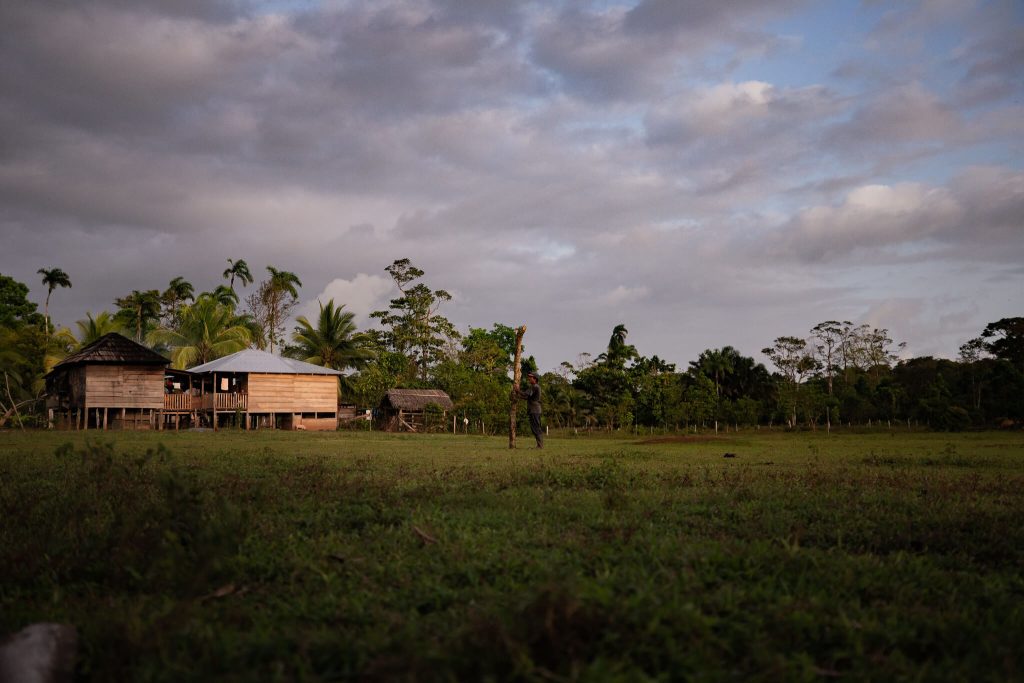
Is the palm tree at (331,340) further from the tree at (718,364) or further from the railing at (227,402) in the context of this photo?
the tree at (718,364)

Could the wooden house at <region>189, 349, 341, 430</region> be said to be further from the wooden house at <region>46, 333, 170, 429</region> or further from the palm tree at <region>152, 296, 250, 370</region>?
the palm tree at <region>152, 296, 250, 370</region>

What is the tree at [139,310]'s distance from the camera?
54500 mm

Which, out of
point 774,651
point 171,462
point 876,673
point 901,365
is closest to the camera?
point 876,673

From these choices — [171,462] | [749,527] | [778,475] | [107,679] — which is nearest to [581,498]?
[749,527]

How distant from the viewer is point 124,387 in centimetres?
3703

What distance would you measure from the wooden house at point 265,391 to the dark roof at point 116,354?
2.88 metres

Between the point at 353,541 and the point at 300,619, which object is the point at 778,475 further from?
the point at 300,619

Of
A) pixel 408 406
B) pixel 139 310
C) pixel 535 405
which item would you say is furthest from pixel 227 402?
pixel 535 405

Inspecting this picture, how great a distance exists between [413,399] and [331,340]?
1038 centimetres

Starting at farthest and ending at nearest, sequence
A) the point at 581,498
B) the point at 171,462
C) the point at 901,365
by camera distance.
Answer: the point at 901,365
the point at 171,462
the point at 581,498

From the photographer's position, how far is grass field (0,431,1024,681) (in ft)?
10.7

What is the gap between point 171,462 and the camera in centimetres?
1230

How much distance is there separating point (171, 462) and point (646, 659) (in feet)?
36.0

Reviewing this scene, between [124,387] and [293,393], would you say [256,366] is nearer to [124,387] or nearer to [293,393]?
[293,393]
